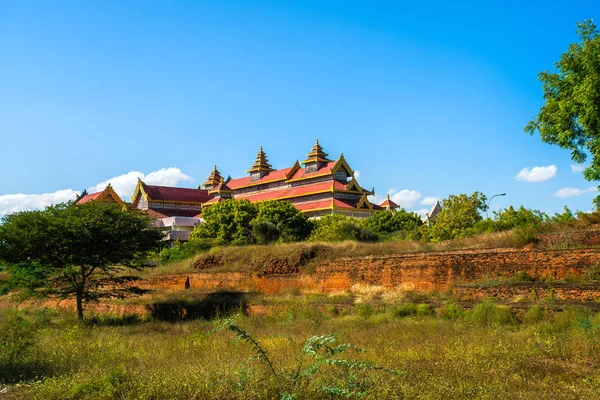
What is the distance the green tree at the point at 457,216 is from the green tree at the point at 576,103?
963 centimetres

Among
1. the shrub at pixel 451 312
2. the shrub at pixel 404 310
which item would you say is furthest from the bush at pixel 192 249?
the shrub at pixel 451 312

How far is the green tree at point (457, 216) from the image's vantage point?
29219mm

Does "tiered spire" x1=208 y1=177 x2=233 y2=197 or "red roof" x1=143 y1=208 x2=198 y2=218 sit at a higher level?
"tiered spire" x1=208 y1=177 x2=233 y2=197

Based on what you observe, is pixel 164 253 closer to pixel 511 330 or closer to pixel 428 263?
pixel 428 263

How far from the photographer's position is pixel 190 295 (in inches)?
794

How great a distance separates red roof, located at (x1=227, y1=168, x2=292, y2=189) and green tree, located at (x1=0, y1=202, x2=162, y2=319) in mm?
43958

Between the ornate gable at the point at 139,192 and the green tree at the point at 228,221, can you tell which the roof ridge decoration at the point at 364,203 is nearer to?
the green tree at the point at 228,221

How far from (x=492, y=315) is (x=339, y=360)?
6969 millimetres

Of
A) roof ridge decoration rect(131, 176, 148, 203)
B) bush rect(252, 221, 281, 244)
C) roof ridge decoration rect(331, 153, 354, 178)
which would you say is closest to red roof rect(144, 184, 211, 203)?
roof ridge decoration rect(131, 176, 148, 203)

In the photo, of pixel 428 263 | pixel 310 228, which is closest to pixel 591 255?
pixel 428 263

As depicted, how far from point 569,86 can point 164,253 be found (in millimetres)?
26880

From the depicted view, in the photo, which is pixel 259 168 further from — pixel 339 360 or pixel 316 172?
pixel 339 360

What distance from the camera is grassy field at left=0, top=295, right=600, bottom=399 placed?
584 centimetres

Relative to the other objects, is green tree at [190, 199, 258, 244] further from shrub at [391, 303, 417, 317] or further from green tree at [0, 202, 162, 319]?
shrub at [391, 303, 417, 317]
